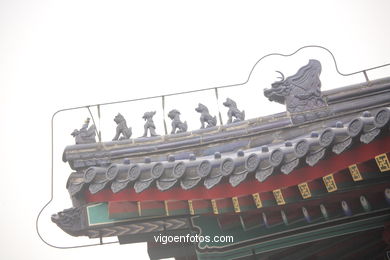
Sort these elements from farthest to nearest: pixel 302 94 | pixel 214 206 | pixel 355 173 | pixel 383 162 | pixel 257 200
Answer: pixel 302 94 < pixel 214 206 < pixel 257 200 < pixel 355 173 < pixel 383 162

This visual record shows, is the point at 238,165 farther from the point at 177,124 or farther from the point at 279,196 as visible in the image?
the point at 177,124

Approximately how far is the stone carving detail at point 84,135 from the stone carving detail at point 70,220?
4.27 ft

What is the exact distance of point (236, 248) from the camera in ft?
21.9

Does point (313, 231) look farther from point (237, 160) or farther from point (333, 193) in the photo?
point (237, 160)

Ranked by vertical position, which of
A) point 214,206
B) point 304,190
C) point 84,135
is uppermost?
point 84,135

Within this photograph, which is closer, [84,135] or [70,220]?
[70,220]

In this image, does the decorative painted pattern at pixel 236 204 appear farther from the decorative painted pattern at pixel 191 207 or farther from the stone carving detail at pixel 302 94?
the stone carving detail at pixel 302 94

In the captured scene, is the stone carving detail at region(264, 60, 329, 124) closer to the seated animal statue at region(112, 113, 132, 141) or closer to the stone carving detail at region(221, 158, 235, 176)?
the stone carving detail at region(221, 158, 235, 176)

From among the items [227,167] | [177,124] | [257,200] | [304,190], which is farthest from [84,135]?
[304,190]

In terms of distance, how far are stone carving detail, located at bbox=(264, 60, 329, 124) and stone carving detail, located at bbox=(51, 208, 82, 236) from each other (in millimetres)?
3885

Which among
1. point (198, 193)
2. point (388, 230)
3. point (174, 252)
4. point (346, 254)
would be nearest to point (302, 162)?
point (198, 193)

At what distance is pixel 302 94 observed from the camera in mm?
7297

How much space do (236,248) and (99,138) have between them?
3.26 metres

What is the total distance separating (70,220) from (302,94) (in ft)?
14.9
